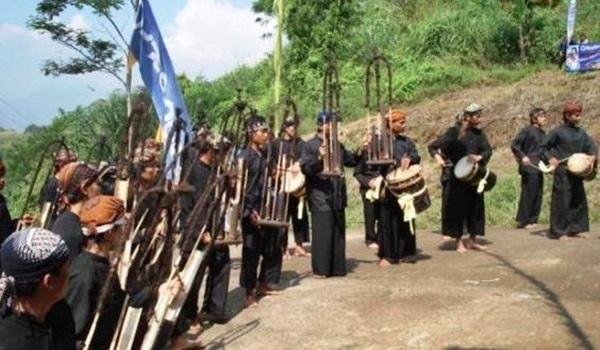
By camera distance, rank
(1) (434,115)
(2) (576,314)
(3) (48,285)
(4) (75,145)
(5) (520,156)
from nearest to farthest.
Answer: (3) (48,285) < (2) (576,314) < (5) (520,156) < (1) (434,115) < (4) (75,145)

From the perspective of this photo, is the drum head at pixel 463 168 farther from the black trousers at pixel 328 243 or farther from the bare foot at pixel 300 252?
the bare foot at pixel 300 252

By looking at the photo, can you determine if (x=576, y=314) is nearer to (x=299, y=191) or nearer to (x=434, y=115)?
(x=299, y=191)

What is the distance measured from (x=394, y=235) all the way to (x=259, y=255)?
1.85 m

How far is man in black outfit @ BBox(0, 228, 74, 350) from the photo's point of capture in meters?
2.50

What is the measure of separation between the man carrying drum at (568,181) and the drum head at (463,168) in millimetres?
1381

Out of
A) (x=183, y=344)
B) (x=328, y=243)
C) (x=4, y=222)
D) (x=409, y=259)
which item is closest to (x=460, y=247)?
(x=409, y=259)

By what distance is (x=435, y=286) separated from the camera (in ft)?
23.9

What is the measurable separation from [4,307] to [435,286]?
526cm

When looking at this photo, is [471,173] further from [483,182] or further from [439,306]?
[439,306]

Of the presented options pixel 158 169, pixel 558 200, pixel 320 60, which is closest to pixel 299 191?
pixel 158 169

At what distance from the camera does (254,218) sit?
7.01 metres

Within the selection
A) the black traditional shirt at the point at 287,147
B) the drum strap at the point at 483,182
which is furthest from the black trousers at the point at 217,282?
the drum strap at the point at 483,182

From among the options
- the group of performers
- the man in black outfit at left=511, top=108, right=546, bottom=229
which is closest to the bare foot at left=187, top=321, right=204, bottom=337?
the group of performers

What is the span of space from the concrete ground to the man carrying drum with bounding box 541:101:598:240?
0.49 metres
